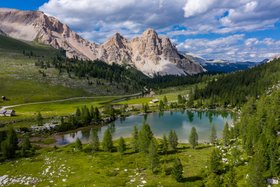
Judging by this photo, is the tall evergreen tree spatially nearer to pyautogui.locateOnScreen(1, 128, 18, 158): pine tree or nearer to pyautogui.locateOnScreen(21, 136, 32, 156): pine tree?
pyautogui.locateOnScreen(21, 136, 32, 156): pine tree

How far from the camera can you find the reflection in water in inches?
5089

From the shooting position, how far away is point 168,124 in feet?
505

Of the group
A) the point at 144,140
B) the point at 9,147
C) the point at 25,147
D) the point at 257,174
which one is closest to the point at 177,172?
the point at 257,174

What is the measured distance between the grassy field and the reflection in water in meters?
30.3

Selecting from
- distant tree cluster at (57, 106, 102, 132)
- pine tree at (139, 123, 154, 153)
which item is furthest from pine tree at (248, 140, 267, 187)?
distant tree cluster at (57, 106, 102, 132)

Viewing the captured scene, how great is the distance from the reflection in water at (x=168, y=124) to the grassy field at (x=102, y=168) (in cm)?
3027

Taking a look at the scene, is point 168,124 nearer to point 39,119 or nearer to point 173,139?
point 173,139

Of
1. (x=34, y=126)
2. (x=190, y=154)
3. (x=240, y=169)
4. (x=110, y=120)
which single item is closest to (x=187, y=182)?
(x=240, y=169)

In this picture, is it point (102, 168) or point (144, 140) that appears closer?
point (102, 168)

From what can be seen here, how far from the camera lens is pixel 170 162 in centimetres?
7750

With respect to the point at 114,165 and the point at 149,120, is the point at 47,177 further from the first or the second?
the point at 149,120

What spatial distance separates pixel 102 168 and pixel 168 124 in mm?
A: 81324

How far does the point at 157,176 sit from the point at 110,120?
355 feet

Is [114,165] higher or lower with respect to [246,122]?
lower
